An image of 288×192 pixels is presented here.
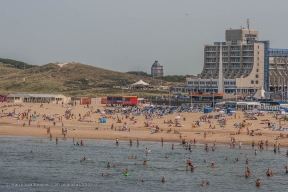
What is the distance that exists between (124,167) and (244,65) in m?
88.4

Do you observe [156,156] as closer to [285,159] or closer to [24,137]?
[285,159]

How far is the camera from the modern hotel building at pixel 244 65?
14125cm

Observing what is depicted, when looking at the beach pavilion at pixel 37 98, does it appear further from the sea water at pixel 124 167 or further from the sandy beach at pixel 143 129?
the sea water at pixel 124 167

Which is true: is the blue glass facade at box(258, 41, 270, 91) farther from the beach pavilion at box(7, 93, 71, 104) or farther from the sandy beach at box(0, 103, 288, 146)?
the beach pavilion at box(7, 93, 71, 104)

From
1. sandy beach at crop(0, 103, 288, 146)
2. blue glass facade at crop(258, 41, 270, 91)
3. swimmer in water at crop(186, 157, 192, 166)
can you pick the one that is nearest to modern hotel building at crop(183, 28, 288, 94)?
blue glass facade at crop(258, 41, 270, 91)

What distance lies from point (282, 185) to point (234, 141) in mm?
21012

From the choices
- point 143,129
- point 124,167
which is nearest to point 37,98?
point 143,129

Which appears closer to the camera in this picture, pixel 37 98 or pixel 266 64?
pixel 37 98

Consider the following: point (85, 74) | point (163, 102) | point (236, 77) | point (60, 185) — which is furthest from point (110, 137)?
point (85, 74)

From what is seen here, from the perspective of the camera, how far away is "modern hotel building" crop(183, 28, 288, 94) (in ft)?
463

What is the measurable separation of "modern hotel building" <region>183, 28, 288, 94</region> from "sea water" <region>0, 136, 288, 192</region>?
68317 mm

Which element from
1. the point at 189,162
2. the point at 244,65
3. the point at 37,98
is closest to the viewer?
the point at 189,162

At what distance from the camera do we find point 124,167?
2363 inches

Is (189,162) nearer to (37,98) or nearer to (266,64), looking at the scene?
(37,98)
